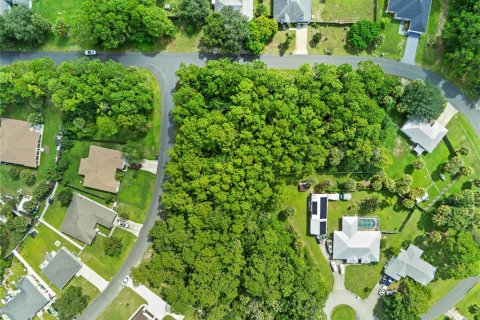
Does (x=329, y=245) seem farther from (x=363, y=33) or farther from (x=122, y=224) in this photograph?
(x=363, y=33)

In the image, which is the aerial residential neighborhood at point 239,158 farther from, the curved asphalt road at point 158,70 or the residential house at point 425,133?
the residential house at point 425,133

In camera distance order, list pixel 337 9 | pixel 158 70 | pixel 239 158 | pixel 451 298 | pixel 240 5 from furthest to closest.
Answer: pixel 451 298, pixel 158 70, pixel 337 9, pixel 240 5, pixel 239 158

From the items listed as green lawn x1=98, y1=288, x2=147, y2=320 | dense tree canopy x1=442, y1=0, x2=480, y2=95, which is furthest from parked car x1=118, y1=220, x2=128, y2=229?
dense tree canopy x1=442, y1=0, x2=480, y2=95

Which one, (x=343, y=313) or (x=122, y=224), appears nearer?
(x=122, y=224)

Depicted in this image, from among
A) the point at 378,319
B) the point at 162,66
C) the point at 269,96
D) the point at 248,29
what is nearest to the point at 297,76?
the point at 269,96

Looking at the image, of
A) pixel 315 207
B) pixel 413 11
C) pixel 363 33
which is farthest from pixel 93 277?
pixel 413 11

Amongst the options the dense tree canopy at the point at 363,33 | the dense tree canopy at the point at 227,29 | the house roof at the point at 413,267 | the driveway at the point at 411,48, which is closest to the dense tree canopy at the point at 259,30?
the dense tree canopy at the point at 227,29

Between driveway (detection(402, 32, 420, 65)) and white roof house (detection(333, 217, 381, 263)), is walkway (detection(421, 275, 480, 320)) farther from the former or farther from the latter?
driveway (detection(402, 32, 420, 65))
